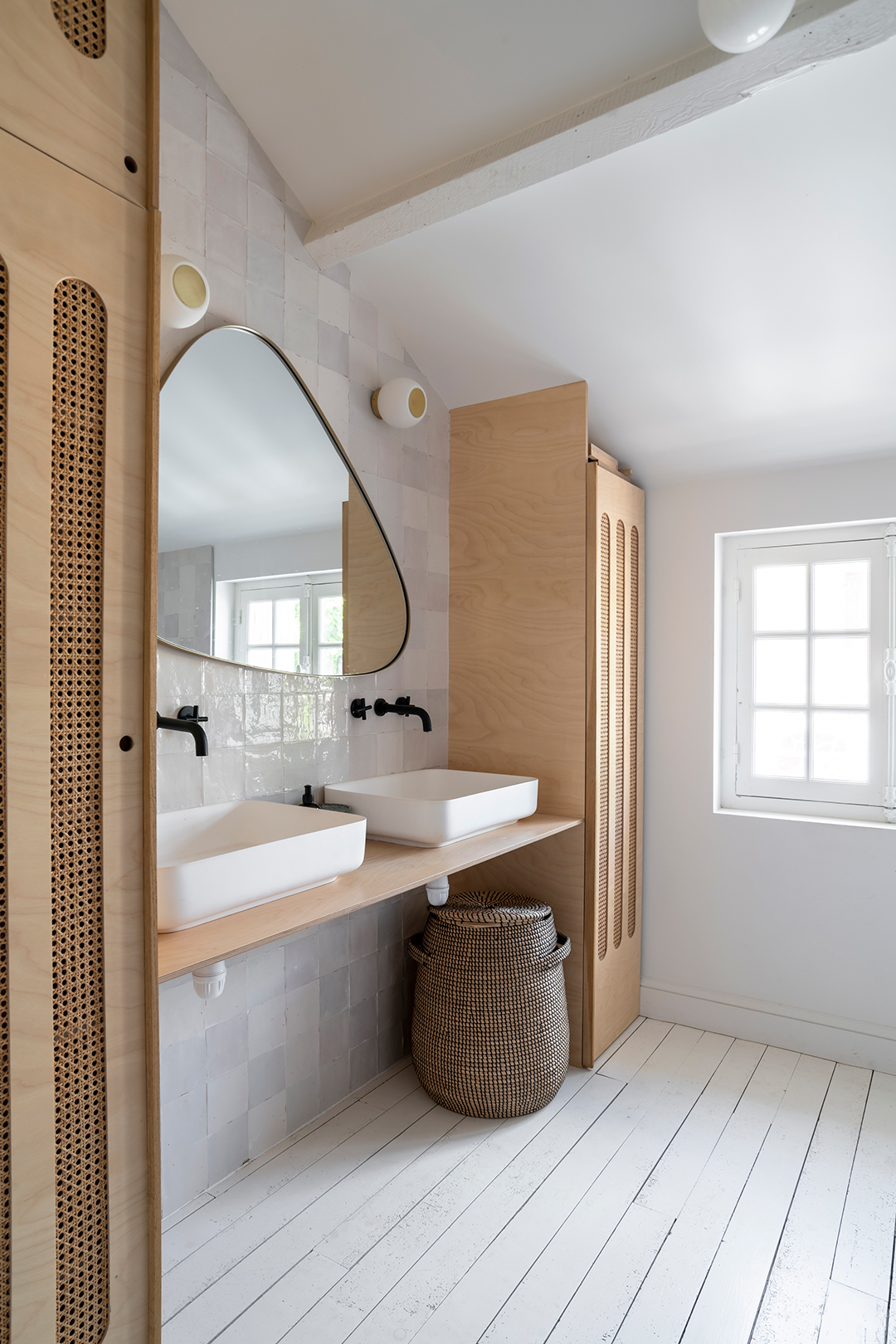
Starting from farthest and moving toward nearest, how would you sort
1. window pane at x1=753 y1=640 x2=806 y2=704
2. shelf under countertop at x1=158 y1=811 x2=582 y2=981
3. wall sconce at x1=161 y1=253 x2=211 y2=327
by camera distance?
1. window pane at x1=753 y1=640 x2=806 y2=704
2. wall sconce at x1=161 y1=253 x2=211 y2=327
3. shelf under countertop at x1=158 y1=811 x2=582 y2=981

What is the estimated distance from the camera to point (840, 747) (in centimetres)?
281

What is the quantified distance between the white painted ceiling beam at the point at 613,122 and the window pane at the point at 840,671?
1818 mm

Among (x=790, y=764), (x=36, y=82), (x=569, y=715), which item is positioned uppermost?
(x=36, y=82)

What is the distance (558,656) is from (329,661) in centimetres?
77

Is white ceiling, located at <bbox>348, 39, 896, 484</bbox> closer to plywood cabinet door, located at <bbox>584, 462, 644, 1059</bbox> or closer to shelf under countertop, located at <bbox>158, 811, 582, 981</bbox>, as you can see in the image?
plywood cabinet door, located at <bbox>584, 462, 644, 1059</bbox>

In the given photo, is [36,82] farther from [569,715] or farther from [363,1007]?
[363,1007]

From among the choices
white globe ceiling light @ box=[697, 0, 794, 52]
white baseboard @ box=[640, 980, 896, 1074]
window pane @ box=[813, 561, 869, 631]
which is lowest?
white baseboard @ box=[640, 980, 896, 1074]

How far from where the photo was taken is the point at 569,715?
2566 millimetres

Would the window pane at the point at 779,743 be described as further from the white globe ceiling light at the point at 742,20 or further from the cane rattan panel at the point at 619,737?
the white globe ceiling light at the point at 742,20

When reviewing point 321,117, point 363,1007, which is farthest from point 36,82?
point 363,1007

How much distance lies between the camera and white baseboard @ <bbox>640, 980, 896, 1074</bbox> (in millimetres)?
2570

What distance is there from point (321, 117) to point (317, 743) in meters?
1.55

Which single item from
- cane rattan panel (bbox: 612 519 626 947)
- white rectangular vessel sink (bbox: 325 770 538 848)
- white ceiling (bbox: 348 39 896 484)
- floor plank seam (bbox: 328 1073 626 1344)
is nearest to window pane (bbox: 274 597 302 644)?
white rectangular vessel sink (bbox: 325 770 538 848)

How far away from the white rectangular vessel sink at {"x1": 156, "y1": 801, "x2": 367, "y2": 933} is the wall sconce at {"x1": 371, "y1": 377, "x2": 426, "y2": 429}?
1214mm
